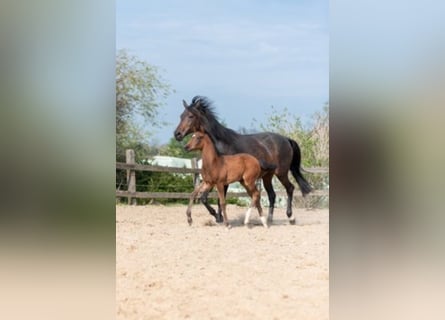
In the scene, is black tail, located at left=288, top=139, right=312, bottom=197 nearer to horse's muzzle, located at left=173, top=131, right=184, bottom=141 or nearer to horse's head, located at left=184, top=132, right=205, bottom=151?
horse's head, located at left=184, top=132, right=205, bottom=151

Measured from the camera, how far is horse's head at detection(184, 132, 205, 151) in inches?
187

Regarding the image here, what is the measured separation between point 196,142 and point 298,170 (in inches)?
29.0

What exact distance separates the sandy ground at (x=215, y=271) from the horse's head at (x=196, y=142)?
0.42 meters

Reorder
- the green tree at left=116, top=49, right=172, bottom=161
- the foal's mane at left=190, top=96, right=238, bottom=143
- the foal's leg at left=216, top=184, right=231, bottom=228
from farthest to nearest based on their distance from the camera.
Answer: the foal's leg at left=216, top=184, right=231, bottom=228
the foal's mane at left=190, top=96, right=238, bottom=143
the green tree at left=116, top=49, right=172, bottom=161

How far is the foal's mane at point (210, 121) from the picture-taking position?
4.60 meters

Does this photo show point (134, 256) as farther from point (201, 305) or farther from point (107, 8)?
point (107, 8)

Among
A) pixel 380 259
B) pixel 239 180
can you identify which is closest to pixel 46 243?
pixel 239 180

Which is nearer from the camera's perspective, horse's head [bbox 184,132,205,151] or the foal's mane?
the foal's mane

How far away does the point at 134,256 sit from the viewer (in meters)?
4.56

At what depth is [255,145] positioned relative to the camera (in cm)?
473

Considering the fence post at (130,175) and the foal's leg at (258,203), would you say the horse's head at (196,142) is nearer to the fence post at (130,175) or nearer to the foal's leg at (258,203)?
the fence post at (130,175)

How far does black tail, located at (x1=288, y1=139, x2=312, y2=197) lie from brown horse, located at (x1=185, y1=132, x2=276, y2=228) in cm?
15

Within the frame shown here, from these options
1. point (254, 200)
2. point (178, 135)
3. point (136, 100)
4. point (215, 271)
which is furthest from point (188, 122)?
point (215, 271)

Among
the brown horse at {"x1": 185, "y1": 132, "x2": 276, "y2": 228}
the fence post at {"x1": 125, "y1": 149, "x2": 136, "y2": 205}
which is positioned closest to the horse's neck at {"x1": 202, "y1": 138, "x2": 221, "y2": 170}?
the brown horse at {"x1": 185, "y1": 132, "x2": 276, "y2": 228}
